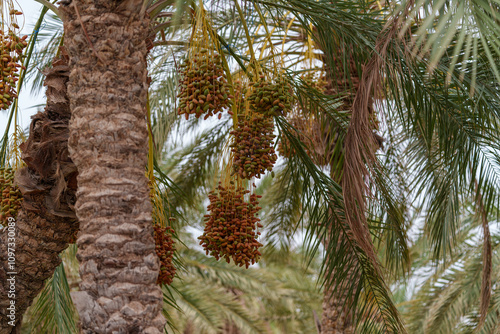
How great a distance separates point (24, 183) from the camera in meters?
2.98

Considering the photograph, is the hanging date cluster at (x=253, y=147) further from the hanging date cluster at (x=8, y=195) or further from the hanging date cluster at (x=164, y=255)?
the hanging date cluster at (x=8, y=195)

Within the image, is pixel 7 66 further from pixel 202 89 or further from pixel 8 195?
pixel 202 89

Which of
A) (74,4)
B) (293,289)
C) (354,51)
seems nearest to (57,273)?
(74,4)

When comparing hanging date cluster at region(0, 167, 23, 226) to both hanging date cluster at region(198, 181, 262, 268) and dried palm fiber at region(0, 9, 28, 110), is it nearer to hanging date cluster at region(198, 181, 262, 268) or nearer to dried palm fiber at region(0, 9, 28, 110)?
dried palm fiber at region(0, 9, 28, 110)

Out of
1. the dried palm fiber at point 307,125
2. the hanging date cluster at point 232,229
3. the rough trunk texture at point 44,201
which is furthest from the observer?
the dried palm fiber at point 307,125

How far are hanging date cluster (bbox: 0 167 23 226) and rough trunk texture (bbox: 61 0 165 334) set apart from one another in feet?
3.20

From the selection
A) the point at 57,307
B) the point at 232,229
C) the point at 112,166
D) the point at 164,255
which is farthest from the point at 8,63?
the point at 57,307

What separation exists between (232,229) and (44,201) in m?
1.18

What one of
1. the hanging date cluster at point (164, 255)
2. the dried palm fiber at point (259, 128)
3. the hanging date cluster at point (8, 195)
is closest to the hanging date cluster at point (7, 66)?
the hanging date cluster at point (8, 195)

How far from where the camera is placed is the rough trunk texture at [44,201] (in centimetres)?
294

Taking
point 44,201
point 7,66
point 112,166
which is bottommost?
point 112,166

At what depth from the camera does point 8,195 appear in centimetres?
306

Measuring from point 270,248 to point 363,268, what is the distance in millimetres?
3578

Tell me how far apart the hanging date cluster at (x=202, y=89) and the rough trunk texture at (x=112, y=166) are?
0.22m
